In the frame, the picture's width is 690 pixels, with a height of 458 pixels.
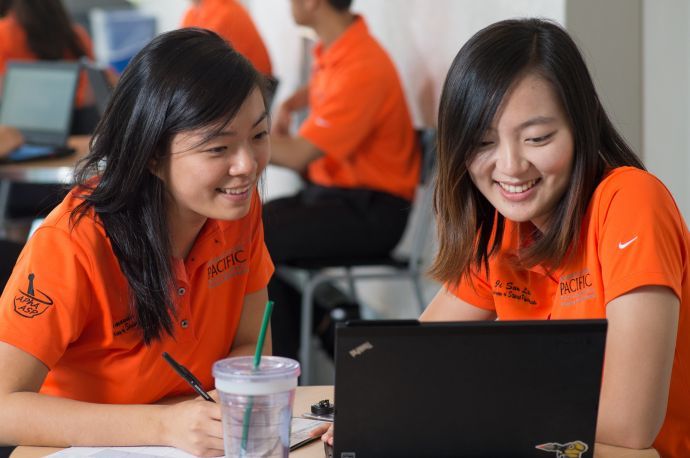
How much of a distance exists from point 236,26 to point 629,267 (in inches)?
117

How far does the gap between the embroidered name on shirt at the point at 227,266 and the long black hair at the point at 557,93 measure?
0.40m

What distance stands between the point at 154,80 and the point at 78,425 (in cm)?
51

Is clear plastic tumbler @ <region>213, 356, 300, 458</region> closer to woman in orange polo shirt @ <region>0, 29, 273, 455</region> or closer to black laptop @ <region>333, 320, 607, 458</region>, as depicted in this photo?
black laptop @ <region>333, 320, 607, 458</region>

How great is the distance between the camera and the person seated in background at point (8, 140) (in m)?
3.55

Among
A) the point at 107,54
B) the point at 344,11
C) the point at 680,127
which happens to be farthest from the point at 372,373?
the point at 107,54

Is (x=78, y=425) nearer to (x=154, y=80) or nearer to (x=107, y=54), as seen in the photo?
(x=154, y=80)

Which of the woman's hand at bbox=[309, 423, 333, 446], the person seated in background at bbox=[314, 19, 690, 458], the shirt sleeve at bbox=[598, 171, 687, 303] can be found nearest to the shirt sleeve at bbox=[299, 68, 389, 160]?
the person seated in background at bbox=[314, 19, 690, 458]

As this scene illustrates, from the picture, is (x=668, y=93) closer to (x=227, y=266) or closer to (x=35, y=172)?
(x=227, y=266)

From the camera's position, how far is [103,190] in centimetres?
147

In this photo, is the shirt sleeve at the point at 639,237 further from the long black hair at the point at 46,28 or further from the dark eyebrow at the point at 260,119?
the long black hair at the point at 46,28

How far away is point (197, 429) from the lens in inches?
47.8

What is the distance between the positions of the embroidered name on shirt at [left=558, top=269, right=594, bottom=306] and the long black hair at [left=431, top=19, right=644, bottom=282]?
0.03 m

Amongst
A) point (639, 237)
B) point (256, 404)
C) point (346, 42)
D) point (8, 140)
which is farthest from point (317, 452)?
point (8, 140)

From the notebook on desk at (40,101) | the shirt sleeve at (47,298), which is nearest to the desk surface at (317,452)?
the shirt sleeve at (47,298)
